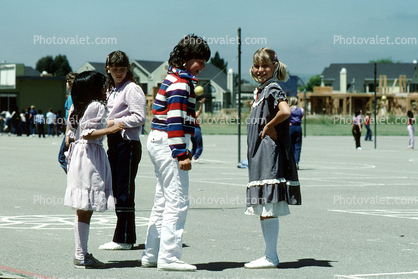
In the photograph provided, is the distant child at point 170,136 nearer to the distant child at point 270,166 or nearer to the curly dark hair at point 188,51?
the curly dark hair at point 188,51

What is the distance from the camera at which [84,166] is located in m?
5.19

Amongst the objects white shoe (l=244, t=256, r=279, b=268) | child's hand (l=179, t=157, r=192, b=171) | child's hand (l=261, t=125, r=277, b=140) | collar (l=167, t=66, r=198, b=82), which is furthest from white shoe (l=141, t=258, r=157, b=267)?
collar (l=167, t=66, r=198, b=82)

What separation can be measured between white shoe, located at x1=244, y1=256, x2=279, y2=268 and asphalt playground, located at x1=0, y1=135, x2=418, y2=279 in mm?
75

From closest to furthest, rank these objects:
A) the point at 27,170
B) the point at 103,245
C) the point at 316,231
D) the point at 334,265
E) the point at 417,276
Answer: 1. the point at 417,276
2. the point at 334,265
3. the point at 103,245
4. the point at 316,231
5. the point at 27,170

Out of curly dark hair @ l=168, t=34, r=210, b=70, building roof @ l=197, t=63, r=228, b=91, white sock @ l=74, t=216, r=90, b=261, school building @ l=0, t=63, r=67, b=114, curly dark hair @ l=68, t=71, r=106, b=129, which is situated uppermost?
building roof @ l=197, t=63, r=228, b=91

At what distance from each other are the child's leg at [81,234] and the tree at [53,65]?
448 feet

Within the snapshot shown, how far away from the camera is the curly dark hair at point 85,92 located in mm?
5336

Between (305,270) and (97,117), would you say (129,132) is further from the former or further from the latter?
(305,270)

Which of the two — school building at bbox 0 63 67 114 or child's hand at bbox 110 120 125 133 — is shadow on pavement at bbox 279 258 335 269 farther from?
school building at bbox 0 63 67 114

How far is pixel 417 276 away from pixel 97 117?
2.93 meters

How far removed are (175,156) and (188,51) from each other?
87 cm

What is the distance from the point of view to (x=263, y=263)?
521 centimetres

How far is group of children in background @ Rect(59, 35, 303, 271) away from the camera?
503 centimetres

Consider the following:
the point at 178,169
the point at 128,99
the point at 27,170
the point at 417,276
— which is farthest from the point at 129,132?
the point at 27,170
